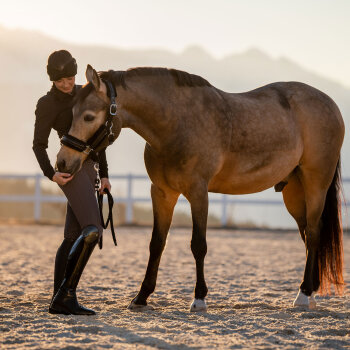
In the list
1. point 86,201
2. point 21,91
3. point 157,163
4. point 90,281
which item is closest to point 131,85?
point 157,163

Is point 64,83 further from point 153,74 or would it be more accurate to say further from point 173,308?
point 173,308

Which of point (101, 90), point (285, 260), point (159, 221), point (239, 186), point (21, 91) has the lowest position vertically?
point (285, 260)

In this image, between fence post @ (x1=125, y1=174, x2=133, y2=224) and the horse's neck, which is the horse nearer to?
the horse's neck

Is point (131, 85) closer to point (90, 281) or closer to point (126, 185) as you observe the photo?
point (90, 281)

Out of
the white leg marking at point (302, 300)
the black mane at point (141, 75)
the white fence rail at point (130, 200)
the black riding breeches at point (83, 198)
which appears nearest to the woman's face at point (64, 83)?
the black mane at point (141, 75)

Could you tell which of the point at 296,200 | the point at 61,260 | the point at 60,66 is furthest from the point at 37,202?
the point at 60,66

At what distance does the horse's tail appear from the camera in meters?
5.43

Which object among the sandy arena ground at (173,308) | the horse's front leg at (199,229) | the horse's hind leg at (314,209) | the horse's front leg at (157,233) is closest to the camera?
the sandy arena ground at (173,308)

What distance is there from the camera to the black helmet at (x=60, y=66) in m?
4.30

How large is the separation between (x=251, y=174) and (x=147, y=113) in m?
1.07

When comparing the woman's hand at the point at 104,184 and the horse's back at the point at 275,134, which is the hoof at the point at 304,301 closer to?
the horse's back at the point at 275,134

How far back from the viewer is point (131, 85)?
14.8 ft

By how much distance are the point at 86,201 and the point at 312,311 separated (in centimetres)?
198

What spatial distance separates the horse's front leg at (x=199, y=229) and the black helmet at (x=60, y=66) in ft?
4.11
